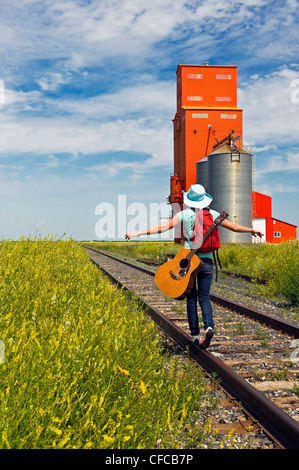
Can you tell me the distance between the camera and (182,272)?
5383 millimetres

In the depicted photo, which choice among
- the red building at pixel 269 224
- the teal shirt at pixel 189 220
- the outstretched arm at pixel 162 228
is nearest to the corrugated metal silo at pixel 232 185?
the red building at pixel 269 224

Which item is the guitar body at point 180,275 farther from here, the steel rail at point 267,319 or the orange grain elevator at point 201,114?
the orange grain elevator at point 201,114

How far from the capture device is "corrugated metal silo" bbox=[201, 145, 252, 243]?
3641 centimetres

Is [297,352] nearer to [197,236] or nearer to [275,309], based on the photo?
[197,236]

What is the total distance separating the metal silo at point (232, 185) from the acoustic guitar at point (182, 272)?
30920mm

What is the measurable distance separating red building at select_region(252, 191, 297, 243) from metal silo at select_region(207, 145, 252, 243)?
1008cm

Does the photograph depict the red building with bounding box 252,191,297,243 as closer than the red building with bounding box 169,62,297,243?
No

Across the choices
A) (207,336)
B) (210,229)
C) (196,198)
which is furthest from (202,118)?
(207,336)

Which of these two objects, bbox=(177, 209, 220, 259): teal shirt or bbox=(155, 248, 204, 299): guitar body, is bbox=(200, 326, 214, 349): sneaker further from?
bbox=(177, 209, 220, 259): teal shirt

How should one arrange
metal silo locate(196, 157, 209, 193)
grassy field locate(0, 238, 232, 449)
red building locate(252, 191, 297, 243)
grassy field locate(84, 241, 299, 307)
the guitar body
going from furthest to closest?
1. red building locate(252, 191, 297, 243)
2. metal silo locate(196, 157, 209, 193)
3. grassy field locate(84, 241, 299, 307)
4. the guitar body
5. grassy field locate(0, 238, 232, 449)

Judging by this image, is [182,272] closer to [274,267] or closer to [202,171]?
[274,267]

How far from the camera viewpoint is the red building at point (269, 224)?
47.2m

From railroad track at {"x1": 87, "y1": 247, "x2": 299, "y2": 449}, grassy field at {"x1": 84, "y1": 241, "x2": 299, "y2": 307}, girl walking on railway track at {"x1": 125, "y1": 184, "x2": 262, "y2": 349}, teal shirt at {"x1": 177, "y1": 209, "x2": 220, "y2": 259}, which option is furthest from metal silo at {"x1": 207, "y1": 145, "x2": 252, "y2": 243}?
teal shirt at {"x1": 177, "y1": 209, "x2": 220, "y2": 259}
